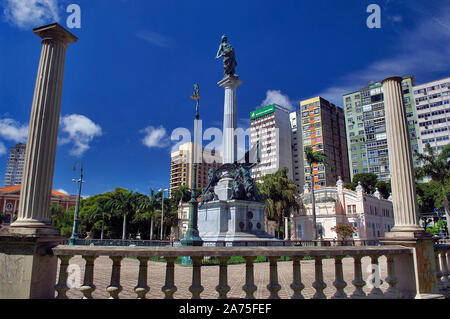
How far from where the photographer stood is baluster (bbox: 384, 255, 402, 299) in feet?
16.9

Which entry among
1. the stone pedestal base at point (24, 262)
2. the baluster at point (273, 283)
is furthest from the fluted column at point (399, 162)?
the stone pedestal base at point (24, 262)

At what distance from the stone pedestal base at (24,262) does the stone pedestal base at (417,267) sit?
236 inches

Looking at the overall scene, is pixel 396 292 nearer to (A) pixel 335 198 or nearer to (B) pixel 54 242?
(B) pixel 54 242

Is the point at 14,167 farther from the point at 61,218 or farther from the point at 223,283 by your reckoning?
the point at 223,283

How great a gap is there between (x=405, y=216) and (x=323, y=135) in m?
90.7

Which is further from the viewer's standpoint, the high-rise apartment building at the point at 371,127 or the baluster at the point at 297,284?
the high-rise apartment building at the point at 371,127

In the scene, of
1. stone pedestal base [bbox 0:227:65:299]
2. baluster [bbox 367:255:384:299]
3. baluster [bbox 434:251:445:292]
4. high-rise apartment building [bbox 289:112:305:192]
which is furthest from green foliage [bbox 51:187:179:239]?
high-rise apartment building [bbox 289:112:305:192]

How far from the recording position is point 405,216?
19.6 ft

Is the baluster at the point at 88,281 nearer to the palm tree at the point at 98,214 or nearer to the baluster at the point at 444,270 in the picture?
the baluster at the point at 444,270

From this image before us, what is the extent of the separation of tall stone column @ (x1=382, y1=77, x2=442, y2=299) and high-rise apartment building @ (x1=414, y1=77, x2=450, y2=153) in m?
76.5

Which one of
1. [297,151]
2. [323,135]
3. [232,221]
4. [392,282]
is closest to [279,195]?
[232,221]

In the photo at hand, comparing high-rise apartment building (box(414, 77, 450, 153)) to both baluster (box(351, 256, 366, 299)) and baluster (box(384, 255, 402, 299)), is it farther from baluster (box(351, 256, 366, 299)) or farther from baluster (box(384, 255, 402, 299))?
baluster (box(351, 256, 366, 299))

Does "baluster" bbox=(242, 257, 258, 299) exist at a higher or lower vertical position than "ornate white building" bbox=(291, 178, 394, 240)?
lower

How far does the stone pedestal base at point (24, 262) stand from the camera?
427 cm
